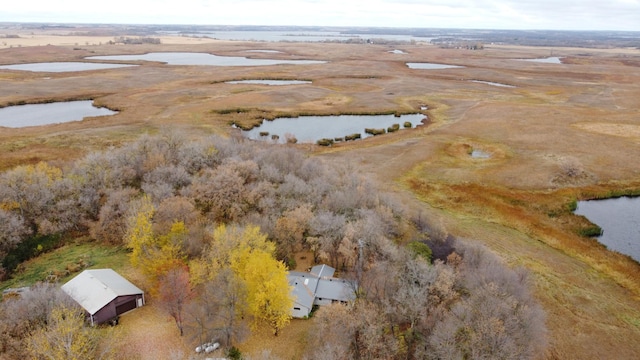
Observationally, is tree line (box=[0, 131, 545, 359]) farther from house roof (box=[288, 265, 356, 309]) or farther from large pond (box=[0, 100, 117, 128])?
large pond (box=[0, 100, 117, 128])

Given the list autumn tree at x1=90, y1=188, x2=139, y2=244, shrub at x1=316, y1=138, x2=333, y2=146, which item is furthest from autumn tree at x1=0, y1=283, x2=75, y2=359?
shrub at x1=316, y1=138, x2=333, y2=146

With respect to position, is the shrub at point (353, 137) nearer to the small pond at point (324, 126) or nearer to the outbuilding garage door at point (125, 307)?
the small pond at point (324, 126)

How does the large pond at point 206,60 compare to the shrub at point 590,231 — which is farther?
the large pond at point 206,60

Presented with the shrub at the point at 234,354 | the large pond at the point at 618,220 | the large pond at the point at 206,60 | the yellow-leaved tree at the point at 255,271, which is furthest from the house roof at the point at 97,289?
the large pond at the point at 206,60

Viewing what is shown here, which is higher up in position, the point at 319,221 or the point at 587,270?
the point at 319,221

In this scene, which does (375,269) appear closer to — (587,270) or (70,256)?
(587,270)

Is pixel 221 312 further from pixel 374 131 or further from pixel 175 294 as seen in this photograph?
pixel 374 131

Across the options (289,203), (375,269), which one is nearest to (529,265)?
(375,269)
